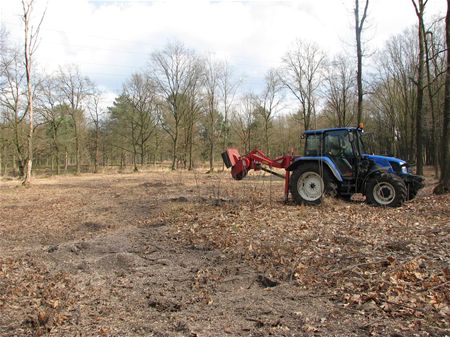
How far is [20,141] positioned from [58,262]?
36.3 m

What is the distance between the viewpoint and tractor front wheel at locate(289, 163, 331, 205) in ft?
35.6

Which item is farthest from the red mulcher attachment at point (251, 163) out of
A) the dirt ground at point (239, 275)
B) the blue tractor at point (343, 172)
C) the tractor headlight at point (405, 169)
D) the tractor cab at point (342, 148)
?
the tractor headlight at point (405, 169)

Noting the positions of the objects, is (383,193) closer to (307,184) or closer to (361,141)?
(361,141)

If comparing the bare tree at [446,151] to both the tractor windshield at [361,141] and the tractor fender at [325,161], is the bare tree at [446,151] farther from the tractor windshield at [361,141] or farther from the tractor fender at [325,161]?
the tractor fender at [325,161]

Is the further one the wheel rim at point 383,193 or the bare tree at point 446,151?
the bare tree at point 446,151

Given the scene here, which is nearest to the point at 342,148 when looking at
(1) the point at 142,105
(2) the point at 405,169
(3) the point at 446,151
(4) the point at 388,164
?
(4) the point at 388,164

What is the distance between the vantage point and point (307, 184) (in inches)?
440

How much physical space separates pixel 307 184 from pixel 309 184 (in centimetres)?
6

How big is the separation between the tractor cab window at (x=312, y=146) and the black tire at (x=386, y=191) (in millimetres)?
1732

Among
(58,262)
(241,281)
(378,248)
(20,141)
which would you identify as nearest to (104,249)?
(58,262)

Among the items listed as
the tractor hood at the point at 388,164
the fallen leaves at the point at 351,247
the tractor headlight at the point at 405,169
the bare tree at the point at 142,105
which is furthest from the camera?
the bare tree at the point at 142,105

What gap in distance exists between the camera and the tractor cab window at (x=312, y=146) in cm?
1116

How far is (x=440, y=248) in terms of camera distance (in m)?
5.70

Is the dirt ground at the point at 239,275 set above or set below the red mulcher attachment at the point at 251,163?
below
